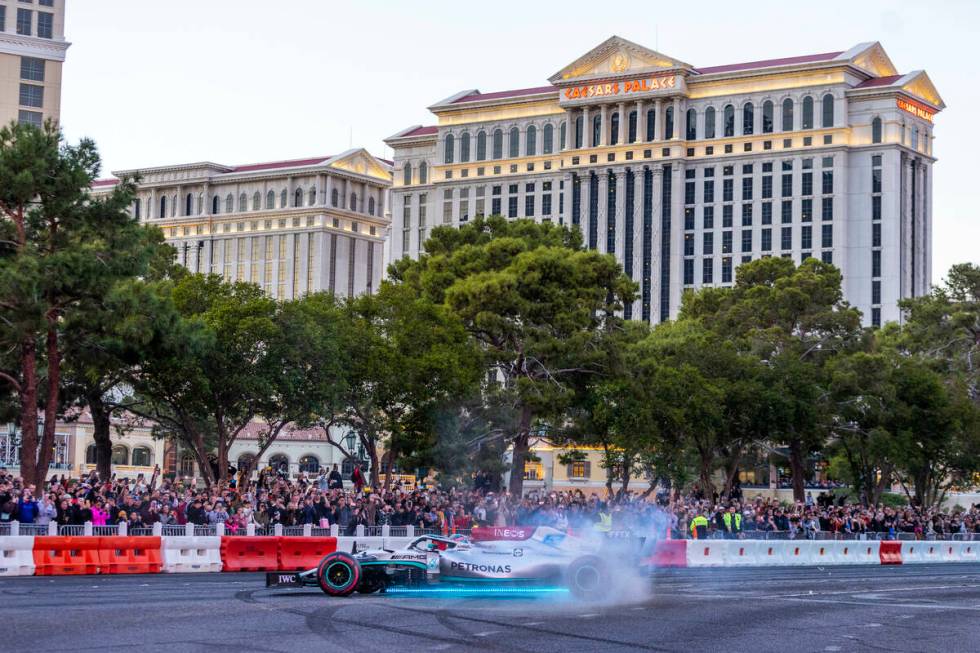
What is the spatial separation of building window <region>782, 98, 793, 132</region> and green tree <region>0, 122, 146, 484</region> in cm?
11648

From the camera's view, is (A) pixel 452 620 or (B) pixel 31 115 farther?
(B) pixel 31 115

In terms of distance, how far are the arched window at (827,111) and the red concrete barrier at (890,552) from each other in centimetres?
10611

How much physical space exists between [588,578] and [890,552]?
24844 mm

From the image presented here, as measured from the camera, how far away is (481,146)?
Answer: 168m

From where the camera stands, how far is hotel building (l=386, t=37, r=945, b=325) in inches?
5832

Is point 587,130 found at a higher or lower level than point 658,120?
lower

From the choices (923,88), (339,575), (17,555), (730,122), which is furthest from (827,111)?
(339,575)

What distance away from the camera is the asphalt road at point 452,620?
1873cm

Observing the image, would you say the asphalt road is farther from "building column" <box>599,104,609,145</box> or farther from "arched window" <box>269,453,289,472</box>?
"building column" <box>599,104,609,145</box>

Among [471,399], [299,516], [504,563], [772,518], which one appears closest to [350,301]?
[471,399]

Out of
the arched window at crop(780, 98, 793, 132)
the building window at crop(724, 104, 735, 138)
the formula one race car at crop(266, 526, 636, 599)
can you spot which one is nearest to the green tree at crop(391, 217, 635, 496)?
the formula one race car at crop(266, 526, 636, 599)

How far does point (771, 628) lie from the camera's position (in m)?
22.4

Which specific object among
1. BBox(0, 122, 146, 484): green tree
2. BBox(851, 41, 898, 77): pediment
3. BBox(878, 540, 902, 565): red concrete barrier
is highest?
BBox(851, 41, 898, 77): pediment

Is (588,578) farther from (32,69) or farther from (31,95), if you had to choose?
(32,69)
